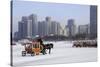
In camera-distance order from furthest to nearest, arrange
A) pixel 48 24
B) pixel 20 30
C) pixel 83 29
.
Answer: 1. pixel 83 29
2. pixel 48 24
3. pixel 20 30

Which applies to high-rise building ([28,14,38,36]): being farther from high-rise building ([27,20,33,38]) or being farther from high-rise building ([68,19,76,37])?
high-rise building ([68,19,76,37])

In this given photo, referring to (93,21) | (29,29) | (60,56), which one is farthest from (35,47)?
(93,21)

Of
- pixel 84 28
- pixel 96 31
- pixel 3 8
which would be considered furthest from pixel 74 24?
pixel 3 8

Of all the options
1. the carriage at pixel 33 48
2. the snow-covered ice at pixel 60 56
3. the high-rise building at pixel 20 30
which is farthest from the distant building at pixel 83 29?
the high-rise building at pixel 20 30

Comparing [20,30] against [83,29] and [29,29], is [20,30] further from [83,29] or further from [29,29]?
[83,29]

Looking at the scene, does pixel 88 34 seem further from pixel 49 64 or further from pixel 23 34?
pixel 23 34

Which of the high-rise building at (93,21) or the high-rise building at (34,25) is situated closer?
the high-rise building at (34,25)

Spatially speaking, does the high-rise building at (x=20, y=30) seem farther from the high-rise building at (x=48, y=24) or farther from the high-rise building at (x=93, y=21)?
the high-rise building at (x=93, y=21)
